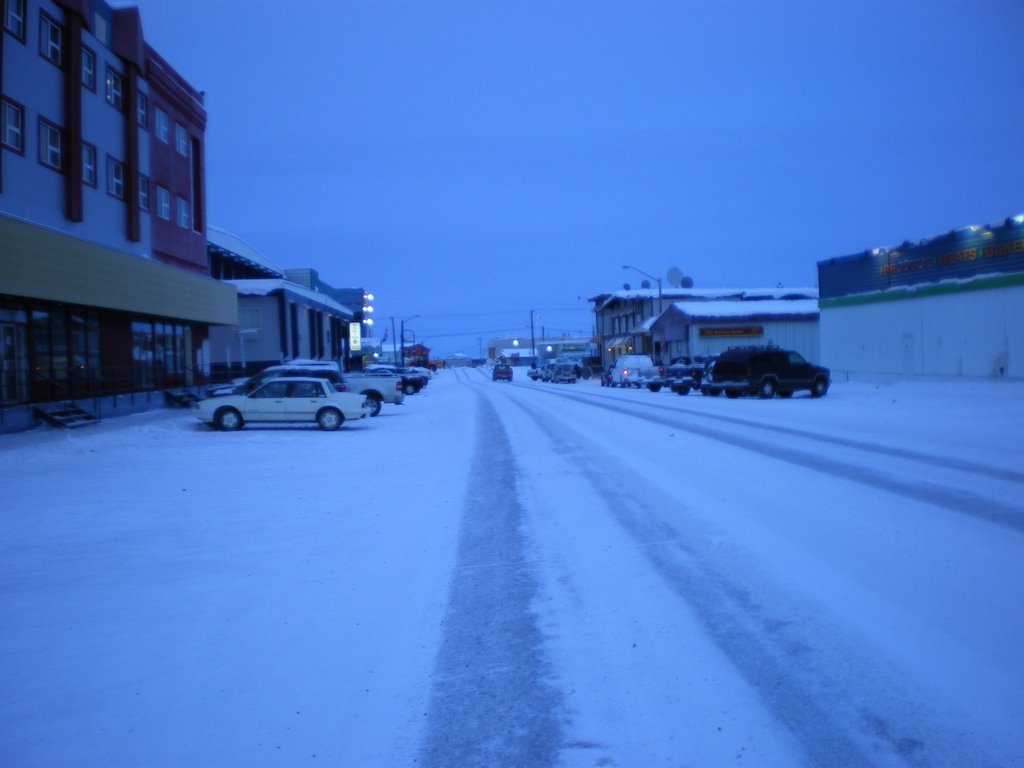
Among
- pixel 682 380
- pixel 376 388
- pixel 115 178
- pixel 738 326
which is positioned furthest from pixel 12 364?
pixel 738 326

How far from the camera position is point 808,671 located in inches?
241

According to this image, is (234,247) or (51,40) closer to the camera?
(51,40)

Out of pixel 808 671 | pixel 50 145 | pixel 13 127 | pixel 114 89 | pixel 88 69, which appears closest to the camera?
pixel 808 671

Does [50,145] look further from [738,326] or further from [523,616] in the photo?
[738,326]

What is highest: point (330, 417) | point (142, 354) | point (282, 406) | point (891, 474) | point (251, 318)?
point (251, 318)

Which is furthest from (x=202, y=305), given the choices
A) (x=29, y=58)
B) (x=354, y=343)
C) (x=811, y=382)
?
(x=354, y=343)

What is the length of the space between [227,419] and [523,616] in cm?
1989

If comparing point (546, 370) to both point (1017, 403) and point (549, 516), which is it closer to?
point (1017, 403)

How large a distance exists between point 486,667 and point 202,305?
34954mm

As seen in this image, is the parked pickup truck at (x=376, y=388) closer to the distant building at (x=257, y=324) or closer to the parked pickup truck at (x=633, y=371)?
the distant building at (x=257, y=324)

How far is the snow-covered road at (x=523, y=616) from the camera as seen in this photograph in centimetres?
528

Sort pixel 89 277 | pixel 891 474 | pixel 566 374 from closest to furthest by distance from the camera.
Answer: pixel 891 474 → pixel 89 277 → pixel 566 374

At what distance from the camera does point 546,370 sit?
85.0 m

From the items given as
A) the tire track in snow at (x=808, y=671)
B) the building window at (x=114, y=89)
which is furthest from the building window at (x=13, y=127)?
the tire track in snow at (x=808, y=671)
